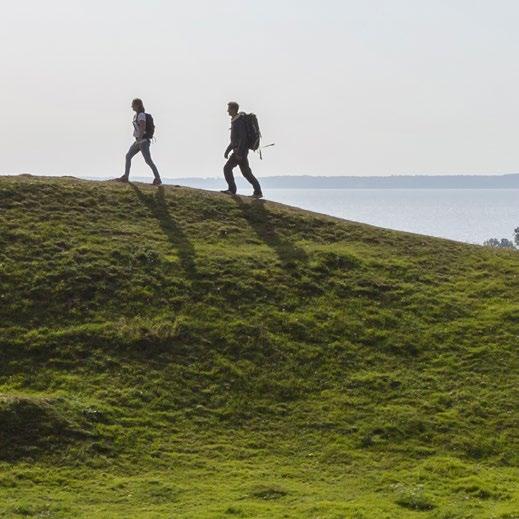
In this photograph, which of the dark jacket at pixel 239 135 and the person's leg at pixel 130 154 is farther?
the person's leg at pixel 130 154

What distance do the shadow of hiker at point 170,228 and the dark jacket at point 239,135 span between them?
2.67 metres

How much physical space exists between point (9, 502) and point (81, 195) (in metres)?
15.3

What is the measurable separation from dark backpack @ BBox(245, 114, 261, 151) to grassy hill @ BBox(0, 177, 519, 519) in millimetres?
2015

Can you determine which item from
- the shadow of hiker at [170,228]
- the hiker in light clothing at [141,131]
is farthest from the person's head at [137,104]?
the shadow of hiker at [170,228]

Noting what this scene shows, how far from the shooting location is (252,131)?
1124 inches

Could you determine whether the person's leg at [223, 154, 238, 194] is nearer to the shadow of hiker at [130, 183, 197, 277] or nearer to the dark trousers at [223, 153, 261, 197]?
the dark trousers at [223, 153, 261, 197]

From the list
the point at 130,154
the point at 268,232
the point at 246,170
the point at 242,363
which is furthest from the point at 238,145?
the point at 242,363

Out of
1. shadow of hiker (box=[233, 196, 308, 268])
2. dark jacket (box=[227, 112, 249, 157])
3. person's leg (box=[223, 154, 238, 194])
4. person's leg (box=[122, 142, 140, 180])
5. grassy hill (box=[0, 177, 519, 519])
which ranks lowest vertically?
grassy hill (box=[0, 177, 519, 519])

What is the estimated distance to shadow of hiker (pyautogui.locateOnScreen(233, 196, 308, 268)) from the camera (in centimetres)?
2577

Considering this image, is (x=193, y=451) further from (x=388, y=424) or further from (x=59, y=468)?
(x=388, y=424)

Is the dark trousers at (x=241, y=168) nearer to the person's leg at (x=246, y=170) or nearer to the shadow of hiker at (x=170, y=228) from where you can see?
the person's leg at (x=246, y=170)

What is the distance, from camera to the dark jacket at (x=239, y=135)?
28406 millimetres

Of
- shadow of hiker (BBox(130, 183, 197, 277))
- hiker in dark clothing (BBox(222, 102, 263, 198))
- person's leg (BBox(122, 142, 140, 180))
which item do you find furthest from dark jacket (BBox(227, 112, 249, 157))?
person's leg (BBox(122, 142, 140, 180))

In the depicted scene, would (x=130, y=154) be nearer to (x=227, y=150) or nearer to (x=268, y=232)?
(x=227, y=150)
